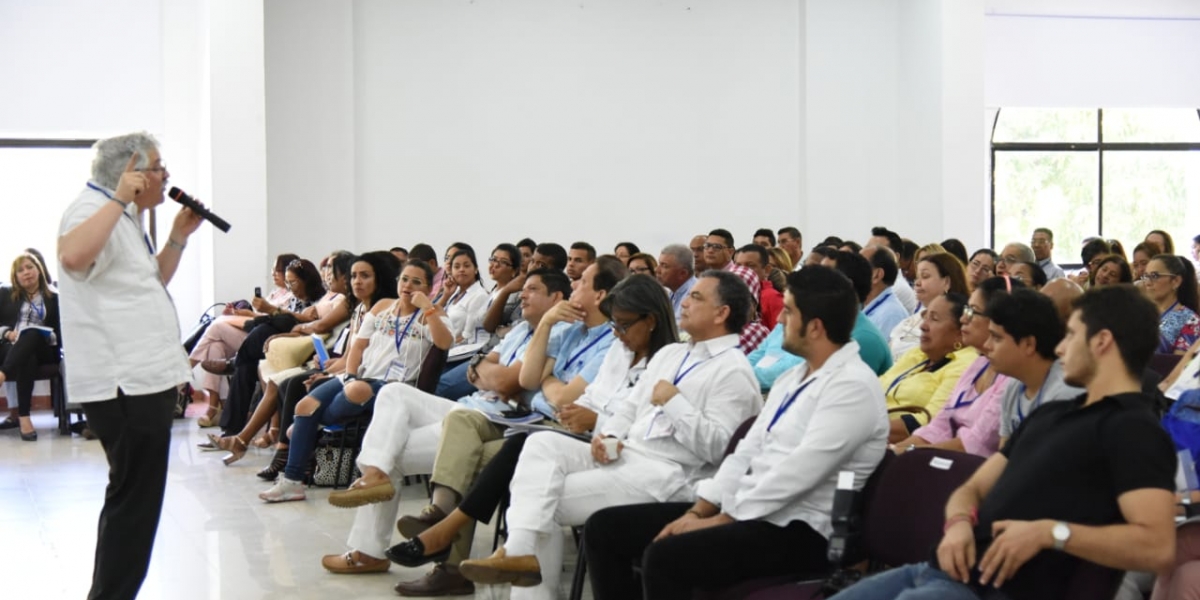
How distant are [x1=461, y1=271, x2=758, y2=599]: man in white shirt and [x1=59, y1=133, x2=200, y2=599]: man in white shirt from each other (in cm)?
94

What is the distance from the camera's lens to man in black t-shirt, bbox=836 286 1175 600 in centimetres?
236

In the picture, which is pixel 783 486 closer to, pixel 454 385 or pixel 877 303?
pixel 877 303

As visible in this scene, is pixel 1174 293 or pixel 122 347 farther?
pixel 1174 293

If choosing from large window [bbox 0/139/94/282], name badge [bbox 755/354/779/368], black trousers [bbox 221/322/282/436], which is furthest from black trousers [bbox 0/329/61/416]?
name badge [bbox 755/354/779/368]

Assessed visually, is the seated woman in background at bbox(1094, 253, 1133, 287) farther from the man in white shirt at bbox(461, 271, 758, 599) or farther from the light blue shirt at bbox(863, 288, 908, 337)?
the man in white shirt at bbox(461, 271, 758, 599)

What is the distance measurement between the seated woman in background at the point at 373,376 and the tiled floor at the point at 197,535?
0.19 meters

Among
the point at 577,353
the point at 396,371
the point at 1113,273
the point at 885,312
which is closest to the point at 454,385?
the point at 396,371

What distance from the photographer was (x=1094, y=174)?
1264 cm

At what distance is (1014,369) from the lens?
10.3ft

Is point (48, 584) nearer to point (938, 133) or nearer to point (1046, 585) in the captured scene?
point (1046, 585)

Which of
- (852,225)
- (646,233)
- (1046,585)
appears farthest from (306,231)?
(1046,585)

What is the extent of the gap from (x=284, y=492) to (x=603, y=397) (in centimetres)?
254

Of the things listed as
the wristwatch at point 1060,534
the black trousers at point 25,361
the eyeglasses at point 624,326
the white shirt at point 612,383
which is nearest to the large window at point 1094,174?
the black trousers at point 25,361

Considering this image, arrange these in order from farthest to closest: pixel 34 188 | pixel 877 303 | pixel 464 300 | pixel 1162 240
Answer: pixel 34 188 < pixel 1162 240 < pixel 464 300 < pixel 877 303
